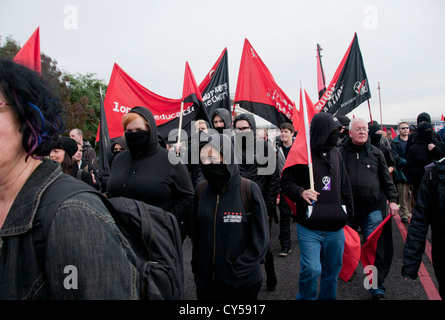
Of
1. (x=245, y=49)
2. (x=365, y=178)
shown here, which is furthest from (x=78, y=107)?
(x=365, y=178)

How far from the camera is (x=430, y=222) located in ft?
8.09

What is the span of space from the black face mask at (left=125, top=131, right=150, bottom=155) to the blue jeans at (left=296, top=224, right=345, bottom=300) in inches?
70.9

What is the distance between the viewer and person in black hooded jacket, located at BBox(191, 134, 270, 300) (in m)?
2.35

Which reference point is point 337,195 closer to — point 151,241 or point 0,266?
point 151,241

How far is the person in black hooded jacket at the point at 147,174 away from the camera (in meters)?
2.71

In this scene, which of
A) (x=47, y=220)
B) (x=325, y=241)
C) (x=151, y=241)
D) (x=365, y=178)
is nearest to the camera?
(x=47, y=220)

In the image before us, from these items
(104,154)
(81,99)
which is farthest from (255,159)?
(81,99)

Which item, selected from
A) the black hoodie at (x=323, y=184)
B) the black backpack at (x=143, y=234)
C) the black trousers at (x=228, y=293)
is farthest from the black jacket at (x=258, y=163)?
the black backpack at (x=143, y=234)

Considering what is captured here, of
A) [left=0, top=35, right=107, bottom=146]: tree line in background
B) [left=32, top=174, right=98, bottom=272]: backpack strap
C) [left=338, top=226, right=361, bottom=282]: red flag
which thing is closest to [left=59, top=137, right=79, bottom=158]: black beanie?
[left=32, top=174, right=98, bottom=272]: backpack strap

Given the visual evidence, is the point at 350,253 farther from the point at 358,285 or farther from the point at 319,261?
the point at 358,285

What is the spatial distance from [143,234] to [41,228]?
42 centimetres

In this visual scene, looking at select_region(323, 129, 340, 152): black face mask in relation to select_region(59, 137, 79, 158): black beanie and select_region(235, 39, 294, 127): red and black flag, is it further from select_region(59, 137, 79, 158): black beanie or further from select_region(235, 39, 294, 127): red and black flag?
select_region(59, 137, 79, 158): black beanie

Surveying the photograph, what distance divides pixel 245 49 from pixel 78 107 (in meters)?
21.1
